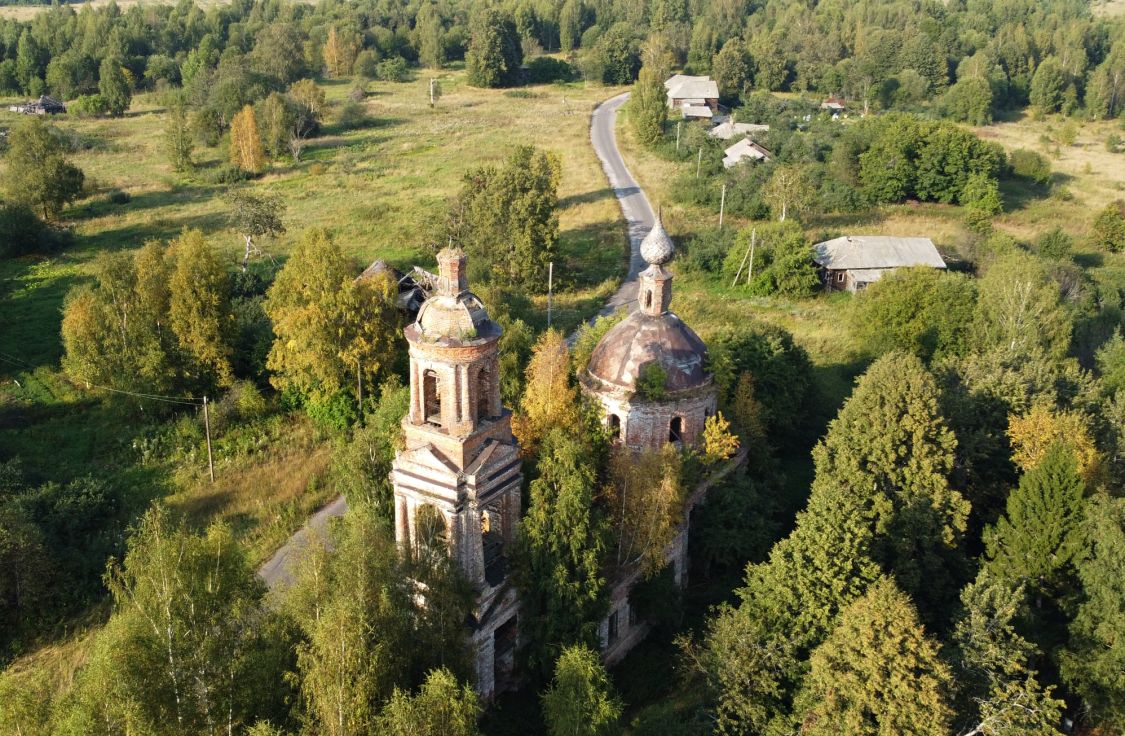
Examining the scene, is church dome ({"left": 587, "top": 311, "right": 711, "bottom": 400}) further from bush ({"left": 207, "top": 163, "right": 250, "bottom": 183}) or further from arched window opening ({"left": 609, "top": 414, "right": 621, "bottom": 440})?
bush ({"left": 207, "top": 163, "right": 250, "bottom": 183})

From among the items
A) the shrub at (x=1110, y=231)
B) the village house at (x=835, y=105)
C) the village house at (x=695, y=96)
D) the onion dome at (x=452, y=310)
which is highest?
the onion dome at (x=452, y=310)

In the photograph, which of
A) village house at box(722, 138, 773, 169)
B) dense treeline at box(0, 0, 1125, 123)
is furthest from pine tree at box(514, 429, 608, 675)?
dense treeline at box(0, 0, 1125, 123)

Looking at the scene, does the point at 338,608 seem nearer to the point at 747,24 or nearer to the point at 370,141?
the point at 370,141

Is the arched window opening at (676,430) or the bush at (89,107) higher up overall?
the bush at (89,107)

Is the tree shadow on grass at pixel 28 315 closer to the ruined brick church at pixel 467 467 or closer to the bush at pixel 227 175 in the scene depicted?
the bush at pixel 227 175

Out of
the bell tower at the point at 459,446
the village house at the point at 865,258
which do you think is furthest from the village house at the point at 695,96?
the bell tower at the point at 459,446

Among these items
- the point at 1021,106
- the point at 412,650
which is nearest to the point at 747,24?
the point at 1021,106
